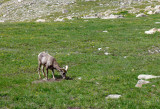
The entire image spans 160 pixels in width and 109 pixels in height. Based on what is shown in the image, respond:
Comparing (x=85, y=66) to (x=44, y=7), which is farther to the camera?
(x=44, y=7)

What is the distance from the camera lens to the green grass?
11.7m

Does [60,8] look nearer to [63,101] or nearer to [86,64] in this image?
[86,64]

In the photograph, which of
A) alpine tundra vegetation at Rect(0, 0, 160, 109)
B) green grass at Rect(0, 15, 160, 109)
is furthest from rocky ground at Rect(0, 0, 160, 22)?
green grass at Rect(0, 15, 160, 109)

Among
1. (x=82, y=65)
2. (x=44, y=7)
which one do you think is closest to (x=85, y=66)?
(x=82, y=65)

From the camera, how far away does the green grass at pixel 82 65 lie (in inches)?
460

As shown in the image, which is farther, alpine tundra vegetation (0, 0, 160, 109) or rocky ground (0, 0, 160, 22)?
rocky ground (0, 0, 160, 22)

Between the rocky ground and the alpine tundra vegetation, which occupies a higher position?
the alpine tundra vegetation

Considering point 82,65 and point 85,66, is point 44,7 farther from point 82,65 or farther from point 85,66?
point 85,66

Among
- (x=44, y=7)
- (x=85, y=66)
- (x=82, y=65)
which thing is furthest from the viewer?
(x=44, y=7)

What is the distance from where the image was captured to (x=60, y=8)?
72.8 metres

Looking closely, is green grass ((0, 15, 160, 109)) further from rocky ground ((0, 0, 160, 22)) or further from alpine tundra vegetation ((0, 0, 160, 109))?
rocky ground ((0, 0, 160, 22))

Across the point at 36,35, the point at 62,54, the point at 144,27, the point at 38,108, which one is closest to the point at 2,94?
the point at 38,108

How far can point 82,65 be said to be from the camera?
748 inches

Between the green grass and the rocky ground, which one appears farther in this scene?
the rocky ground
